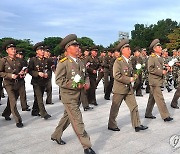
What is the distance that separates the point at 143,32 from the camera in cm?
6944

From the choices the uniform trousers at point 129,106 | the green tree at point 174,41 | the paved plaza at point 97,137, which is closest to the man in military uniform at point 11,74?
the paved plaza at point 97,137

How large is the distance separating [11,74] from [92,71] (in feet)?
11.6

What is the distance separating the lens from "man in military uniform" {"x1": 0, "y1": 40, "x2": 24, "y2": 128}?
6719 mm

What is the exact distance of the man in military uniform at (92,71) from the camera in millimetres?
9695

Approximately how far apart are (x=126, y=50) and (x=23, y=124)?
3.01 meters

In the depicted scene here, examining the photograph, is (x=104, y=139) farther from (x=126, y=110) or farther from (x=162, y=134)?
(x=126, y=110)

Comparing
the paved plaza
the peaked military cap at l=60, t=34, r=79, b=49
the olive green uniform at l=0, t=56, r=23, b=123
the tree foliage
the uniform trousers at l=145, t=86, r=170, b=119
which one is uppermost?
the tree foliage

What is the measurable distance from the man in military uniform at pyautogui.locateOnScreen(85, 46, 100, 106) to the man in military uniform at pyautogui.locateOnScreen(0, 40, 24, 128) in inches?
118

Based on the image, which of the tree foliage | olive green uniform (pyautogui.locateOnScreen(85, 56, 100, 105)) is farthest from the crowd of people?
the tree foliage

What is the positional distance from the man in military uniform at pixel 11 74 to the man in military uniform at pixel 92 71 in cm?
300

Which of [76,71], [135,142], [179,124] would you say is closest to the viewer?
[76,71]

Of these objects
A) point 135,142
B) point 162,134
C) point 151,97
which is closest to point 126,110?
point 151,97

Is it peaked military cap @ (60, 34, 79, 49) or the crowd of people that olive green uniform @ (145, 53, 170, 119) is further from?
peaked military cap @ (60, 34, 79, 49)

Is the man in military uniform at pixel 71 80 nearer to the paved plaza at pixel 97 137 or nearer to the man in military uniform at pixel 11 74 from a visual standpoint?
the paved plaza at pixel 97 137
